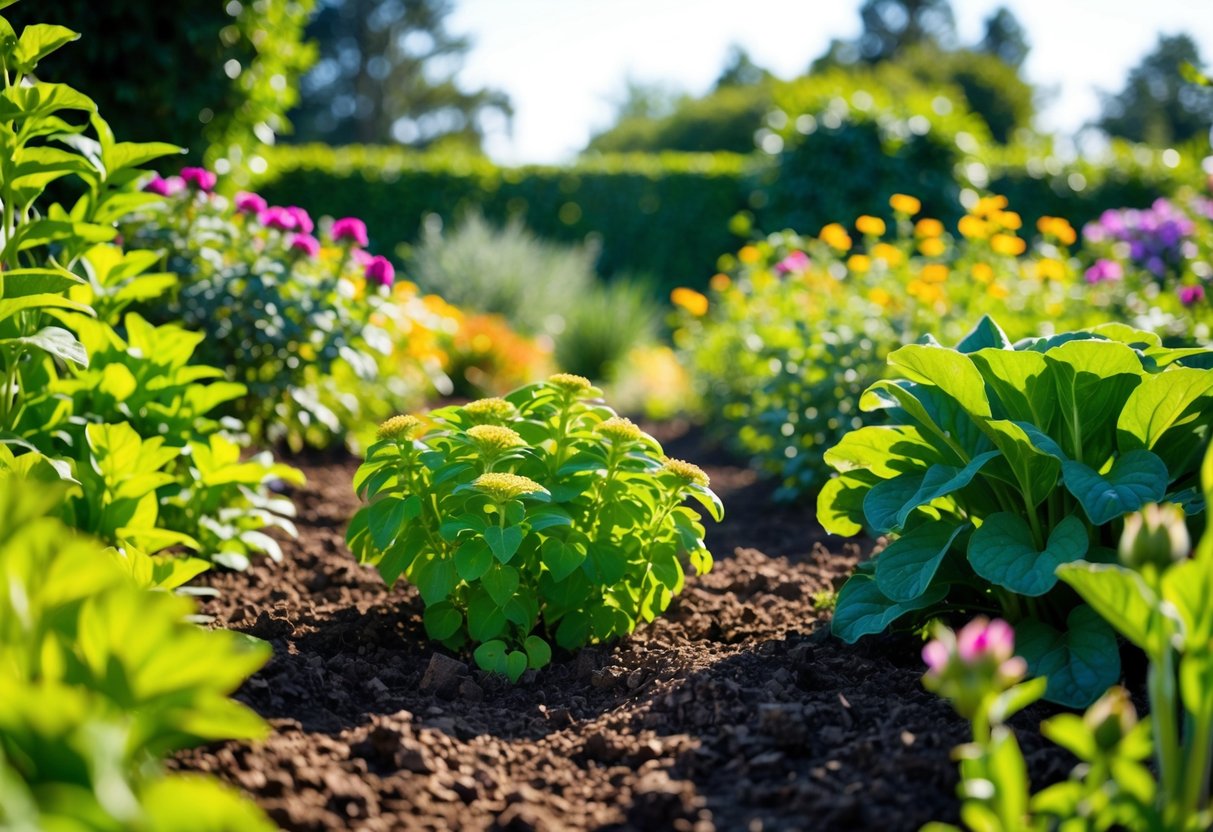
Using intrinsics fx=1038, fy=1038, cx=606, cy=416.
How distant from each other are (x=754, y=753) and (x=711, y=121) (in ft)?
83.6

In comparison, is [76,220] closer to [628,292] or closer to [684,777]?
[684,777]

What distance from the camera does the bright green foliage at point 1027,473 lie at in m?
2.20

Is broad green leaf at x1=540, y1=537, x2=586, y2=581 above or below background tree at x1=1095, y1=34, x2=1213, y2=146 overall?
below

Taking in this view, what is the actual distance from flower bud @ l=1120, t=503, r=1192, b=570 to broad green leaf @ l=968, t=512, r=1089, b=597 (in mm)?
605

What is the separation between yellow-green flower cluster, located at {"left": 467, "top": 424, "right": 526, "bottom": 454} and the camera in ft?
7.92

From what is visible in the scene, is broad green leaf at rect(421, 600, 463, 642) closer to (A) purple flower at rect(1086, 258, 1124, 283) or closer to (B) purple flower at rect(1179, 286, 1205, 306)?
(B) purple flower at rect(1179, 286, 1205, 306)

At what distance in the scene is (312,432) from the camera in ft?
16.5

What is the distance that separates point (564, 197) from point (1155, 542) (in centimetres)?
1189

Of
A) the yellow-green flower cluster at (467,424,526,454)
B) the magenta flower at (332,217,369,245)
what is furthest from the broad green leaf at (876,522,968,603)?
the magenta flower at (332,217,369,245)

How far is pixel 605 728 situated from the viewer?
86.9 inches

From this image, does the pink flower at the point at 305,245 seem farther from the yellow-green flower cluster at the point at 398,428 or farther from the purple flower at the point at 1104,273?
the purple flower at the point at 1104,273

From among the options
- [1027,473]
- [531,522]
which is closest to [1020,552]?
[1027,473]

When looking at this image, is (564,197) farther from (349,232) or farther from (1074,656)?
(1074,656)

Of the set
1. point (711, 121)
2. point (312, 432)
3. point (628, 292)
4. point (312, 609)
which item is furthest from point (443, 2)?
point (312, 609)
